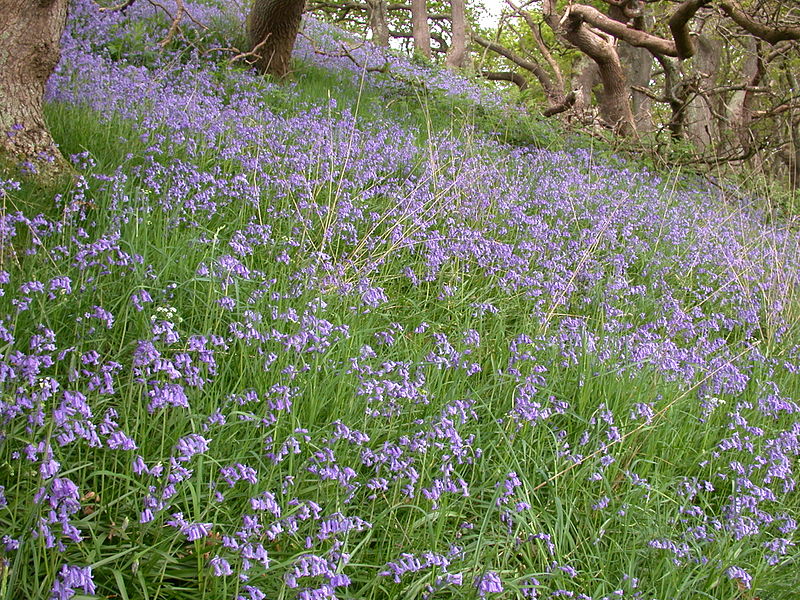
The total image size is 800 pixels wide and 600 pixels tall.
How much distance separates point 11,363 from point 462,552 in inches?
59.2

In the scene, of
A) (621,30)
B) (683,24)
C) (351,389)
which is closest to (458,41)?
(621,30)

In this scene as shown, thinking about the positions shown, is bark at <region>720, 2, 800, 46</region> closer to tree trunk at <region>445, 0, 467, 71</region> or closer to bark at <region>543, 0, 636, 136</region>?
bark at <region>543, 0, 636, 136</region>

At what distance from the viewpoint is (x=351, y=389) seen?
102 inches

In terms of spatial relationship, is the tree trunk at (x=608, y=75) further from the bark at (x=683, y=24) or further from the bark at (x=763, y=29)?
the bark at (x=763, y=29)

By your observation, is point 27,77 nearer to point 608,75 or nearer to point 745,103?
point 608,75

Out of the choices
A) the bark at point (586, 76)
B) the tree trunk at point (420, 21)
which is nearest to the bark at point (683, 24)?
the bark at point (586, 76)

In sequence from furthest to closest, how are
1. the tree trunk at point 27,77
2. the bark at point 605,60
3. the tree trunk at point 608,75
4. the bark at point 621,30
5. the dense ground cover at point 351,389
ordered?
the tree trunk at point 608,75
the bark at point 605,60
the bark at point 621,30
the tree trunk at point 27,77
the dense ground cover at point 351,389

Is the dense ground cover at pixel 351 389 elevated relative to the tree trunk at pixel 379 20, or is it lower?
lower

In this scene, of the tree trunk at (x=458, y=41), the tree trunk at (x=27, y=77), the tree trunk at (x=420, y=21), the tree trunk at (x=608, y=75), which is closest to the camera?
the tree trunk at (x=27, y=77)

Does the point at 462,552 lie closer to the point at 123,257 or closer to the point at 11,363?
the point at 11,363

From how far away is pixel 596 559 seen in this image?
235cm

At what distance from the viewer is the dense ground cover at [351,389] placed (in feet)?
6.15

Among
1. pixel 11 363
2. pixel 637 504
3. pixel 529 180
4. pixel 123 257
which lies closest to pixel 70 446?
pixel 11 363

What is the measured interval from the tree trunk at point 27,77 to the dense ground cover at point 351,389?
0.94 ft
